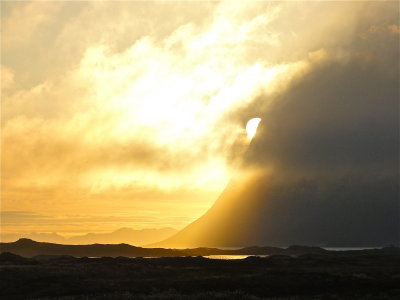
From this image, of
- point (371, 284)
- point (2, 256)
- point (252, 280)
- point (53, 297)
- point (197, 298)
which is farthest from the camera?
point (2, 256)

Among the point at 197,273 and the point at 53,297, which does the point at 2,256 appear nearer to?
the point at 197,273

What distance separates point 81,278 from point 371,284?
144 ft

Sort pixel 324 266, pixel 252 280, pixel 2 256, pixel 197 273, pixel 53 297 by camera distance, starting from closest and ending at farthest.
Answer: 1. pixel 53 297
2. pixel 252 280
3. pixel 197 273
4. pixel 324 266
5. pixel 2 256

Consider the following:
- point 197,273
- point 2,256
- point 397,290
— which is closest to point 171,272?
point 197,273

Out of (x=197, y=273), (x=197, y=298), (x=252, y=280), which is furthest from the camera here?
(x=197, y=273)

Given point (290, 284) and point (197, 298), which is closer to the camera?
point (197, 298)

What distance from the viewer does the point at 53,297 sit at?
238 ft

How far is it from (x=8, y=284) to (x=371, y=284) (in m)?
52.3

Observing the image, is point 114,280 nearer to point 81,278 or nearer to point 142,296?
point 81,278

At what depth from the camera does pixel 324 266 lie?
403 ft

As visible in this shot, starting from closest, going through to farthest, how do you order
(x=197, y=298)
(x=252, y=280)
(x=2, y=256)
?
(x=197, y=298), (x=252, y=280), (x=2, y=256)

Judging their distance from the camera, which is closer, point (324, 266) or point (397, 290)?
point (397, 290)

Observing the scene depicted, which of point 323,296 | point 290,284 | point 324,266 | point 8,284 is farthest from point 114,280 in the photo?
point 324,266

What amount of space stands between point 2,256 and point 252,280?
3025 inches
